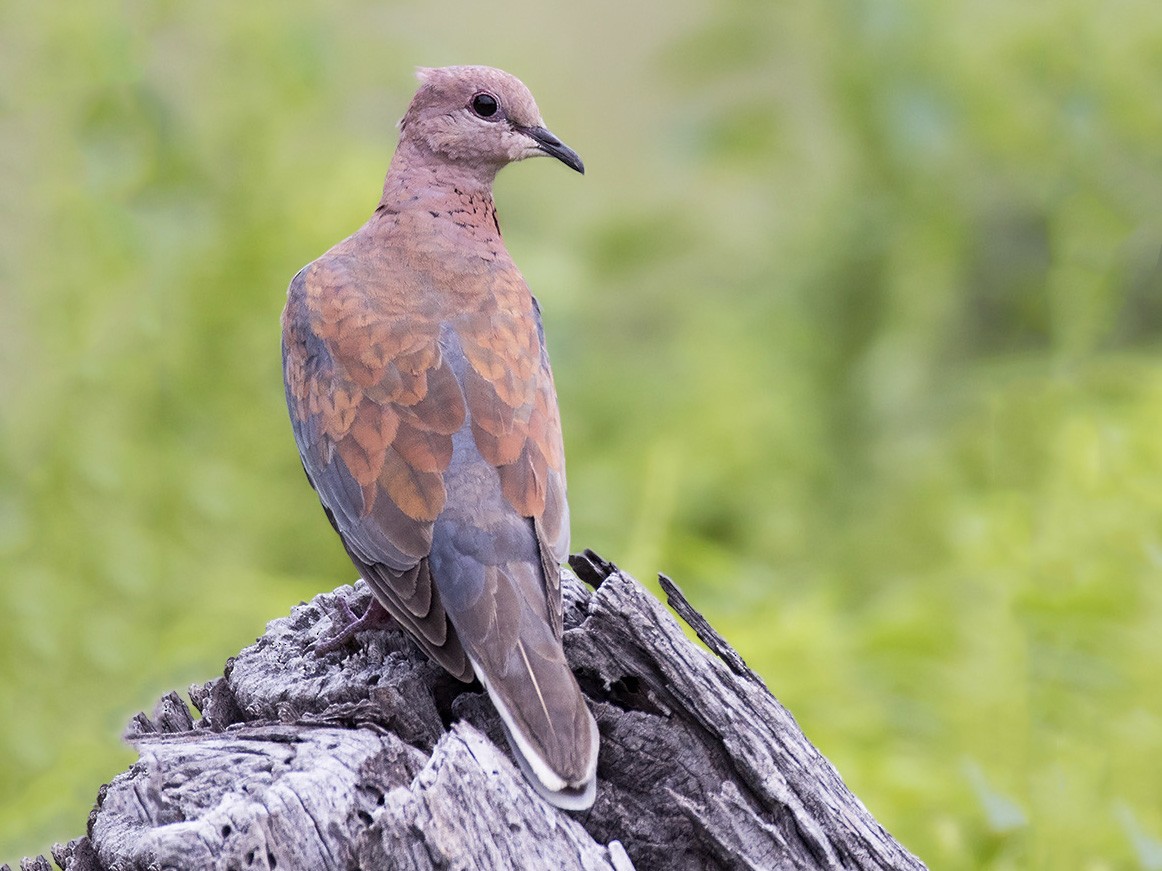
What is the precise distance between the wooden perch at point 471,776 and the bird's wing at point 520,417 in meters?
0.20

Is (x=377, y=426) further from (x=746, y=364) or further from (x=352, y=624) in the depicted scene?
(x=746, y=364)

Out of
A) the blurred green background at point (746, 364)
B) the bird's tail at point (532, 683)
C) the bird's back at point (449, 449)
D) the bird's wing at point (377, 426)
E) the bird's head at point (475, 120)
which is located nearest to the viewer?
the bird's tail at point (532, 683)

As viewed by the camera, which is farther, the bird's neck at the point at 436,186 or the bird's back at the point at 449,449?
the bird's neck at the point at 436,186

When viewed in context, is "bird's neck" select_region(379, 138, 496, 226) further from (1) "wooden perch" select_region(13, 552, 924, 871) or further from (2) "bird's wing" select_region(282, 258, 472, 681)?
(1) "wooden perch" select_region(13, 552, 924, 871)

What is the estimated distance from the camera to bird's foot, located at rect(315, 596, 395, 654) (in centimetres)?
340

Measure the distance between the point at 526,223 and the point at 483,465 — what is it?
4546mm

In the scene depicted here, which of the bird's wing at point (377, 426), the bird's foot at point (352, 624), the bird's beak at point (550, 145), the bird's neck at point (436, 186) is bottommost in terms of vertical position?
the bird's foot at point (352, 624)

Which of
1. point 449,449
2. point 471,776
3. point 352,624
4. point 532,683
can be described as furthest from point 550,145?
point 471,776

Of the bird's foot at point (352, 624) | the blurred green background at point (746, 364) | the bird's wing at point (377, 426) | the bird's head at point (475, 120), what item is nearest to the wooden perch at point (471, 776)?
the bird's foot at point (352, 624)

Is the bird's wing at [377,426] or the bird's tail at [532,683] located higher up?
the bird's wing at [377,426]

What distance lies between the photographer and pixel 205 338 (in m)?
5.80

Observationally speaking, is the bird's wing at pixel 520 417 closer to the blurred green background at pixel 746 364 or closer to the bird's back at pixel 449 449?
the bird's back at pixel 449 449

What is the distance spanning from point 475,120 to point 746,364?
277 centimetres

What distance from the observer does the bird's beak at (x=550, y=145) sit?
450cm
